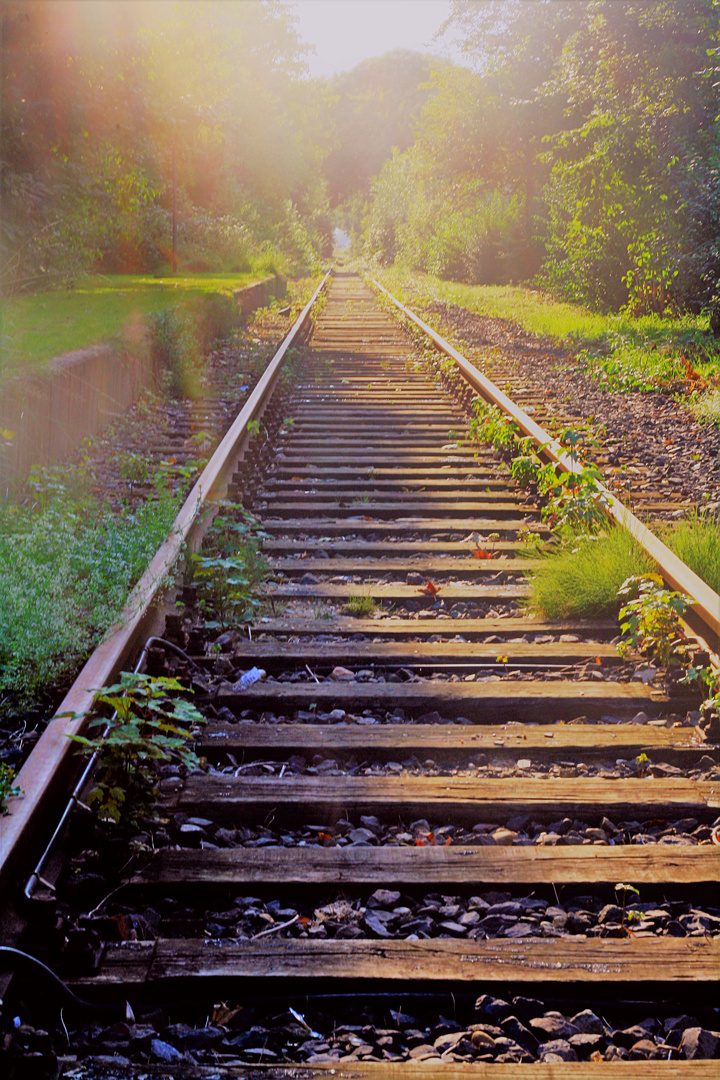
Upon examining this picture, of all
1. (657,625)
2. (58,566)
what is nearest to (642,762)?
(657,625)

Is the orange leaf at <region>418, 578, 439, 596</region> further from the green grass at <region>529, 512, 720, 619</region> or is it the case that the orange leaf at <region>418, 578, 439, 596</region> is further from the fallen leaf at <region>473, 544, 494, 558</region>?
the fallen leaf at <region>473, 544, 494, 558</region>

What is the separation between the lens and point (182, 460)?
21.7 ft

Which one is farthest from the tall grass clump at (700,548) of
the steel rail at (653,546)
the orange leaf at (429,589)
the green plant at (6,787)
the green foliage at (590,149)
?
the green foliage at (590,149)

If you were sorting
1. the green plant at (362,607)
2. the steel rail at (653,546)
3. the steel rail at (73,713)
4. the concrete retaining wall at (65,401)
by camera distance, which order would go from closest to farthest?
the steel rail at (73,713) → the steel rail at (653,546) → the green plant at (362,607) → the concrete retaining wall at (65,401)

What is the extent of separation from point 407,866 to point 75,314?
9492mm

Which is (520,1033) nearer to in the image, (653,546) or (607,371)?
(653,546)

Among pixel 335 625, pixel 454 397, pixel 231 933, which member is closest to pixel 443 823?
pixel 231 933

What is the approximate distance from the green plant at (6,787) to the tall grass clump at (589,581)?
2.55 m

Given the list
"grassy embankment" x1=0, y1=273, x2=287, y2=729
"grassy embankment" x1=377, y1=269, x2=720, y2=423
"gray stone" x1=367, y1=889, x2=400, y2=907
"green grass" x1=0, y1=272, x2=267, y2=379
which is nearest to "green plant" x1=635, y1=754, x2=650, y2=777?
"gray stone" x1=367, y1=889, x2=400, y2=907

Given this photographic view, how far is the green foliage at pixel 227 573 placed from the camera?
402 centimetres

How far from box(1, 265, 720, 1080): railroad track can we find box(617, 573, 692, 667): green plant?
13 centimetres

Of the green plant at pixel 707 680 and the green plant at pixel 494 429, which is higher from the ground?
the green plant at pixel 494 429

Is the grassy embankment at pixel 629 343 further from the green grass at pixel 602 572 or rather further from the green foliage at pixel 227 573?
the green foliage at pixel 227 573

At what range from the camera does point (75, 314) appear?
10422 millimetres
